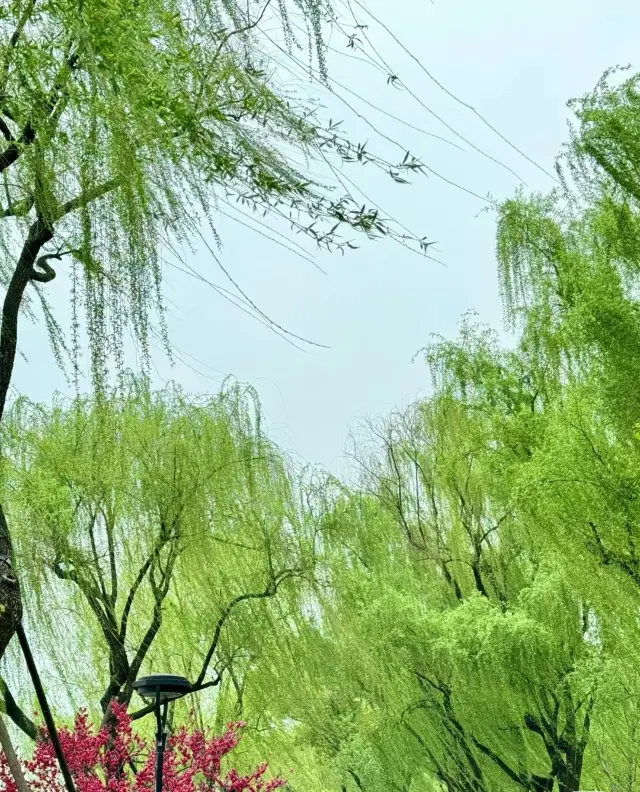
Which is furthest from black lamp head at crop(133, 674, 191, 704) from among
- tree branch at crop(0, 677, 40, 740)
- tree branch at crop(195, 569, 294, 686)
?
tree branch at crop(195, 569, 294, 686)

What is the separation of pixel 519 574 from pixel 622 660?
3.85 meters

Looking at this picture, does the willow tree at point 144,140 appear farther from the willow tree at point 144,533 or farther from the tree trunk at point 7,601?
the willow tree at point 144,533

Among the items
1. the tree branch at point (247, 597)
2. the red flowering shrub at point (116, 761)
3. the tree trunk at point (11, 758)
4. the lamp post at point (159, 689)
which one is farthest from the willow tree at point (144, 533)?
the tree trunk at point (11, 758)

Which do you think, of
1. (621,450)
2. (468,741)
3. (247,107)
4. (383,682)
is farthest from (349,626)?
(247,107)

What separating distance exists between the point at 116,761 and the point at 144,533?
2763 mm

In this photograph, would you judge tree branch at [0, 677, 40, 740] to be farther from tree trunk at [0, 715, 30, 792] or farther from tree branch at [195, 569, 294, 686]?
tree trunk at [0, 715, 30, 792]

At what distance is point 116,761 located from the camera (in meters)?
6.50

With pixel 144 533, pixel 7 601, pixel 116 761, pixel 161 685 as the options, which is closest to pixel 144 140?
pixel 7 601

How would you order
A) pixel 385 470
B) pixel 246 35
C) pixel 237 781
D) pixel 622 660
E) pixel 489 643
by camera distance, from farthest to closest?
pixel 385 470 → pixel 489 643 → pixel 622 660 → pixel 237 781 → pixel 246 35

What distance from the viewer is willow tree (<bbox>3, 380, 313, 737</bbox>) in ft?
26.6

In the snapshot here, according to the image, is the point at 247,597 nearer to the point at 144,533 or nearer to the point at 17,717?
the point at 144,533

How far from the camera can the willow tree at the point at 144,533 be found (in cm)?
810

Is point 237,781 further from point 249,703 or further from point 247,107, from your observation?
point 247,107

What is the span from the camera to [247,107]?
1.44 meters
